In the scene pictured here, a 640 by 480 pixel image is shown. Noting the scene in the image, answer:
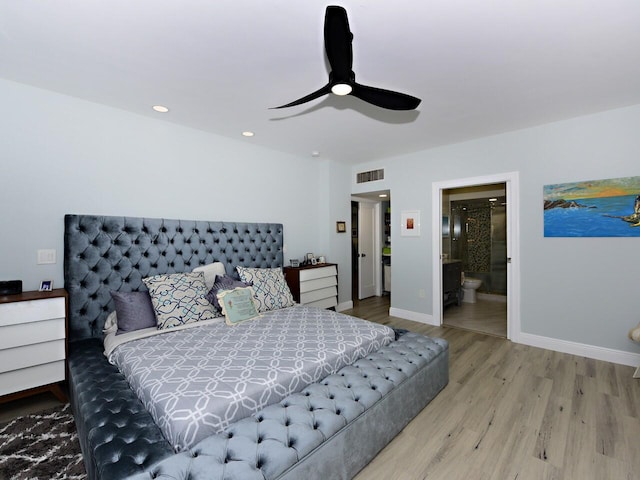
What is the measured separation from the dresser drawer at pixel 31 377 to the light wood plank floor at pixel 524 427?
2.29 meters

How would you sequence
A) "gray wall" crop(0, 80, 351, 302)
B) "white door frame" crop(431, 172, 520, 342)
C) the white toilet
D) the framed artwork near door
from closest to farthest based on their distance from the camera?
"gray wall" crop(0, 80, 351, 302) → "white door frame" crop(431, 172, 520, 342) → the framed artwork near door → the white toilet

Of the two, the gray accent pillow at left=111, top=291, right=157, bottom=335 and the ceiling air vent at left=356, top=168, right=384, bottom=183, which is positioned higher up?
the ceiling air vent at left=356, top=168, right=384, bottom=183

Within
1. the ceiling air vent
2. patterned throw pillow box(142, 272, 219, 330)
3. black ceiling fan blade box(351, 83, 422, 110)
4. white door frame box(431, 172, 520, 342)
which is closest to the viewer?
black ceiling fan blade box(351, 83, 422, 110)

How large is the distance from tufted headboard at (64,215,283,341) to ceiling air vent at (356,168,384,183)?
7.92 ft

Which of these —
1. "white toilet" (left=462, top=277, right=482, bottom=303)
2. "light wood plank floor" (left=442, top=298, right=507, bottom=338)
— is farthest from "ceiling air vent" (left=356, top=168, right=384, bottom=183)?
"white toilet" (left=462, top=277, right=482, bottom=303)

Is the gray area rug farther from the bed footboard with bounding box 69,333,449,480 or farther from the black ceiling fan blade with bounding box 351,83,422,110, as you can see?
the black ceiling fan blade with bounding box 351,83,422,110

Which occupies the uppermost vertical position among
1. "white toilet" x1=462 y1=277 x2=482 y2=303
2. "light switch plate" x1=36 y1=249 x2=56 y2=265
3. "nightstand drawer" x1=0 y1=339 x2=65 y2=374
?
"light switch plate" x1=36 y1=249 x2=56 y2=265

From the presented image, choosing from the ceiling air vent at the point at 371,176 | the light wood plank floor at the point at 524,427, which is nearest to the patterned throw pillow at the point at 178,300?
the light wood plank floor at the point at 524,427

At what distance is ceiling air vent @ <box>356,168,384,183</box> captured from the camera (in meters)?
4.77

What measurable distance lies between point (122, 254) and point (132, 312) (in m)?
0.60

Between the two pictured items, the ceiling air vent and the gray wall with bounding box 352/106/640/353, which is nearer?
the gray wall with bounding box 352/106/640/353

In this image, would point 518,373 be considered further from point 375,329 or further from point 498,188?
point 498,188

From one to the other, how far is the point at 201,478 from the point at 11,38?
2.65m

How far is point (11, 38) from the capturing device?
1.81m
